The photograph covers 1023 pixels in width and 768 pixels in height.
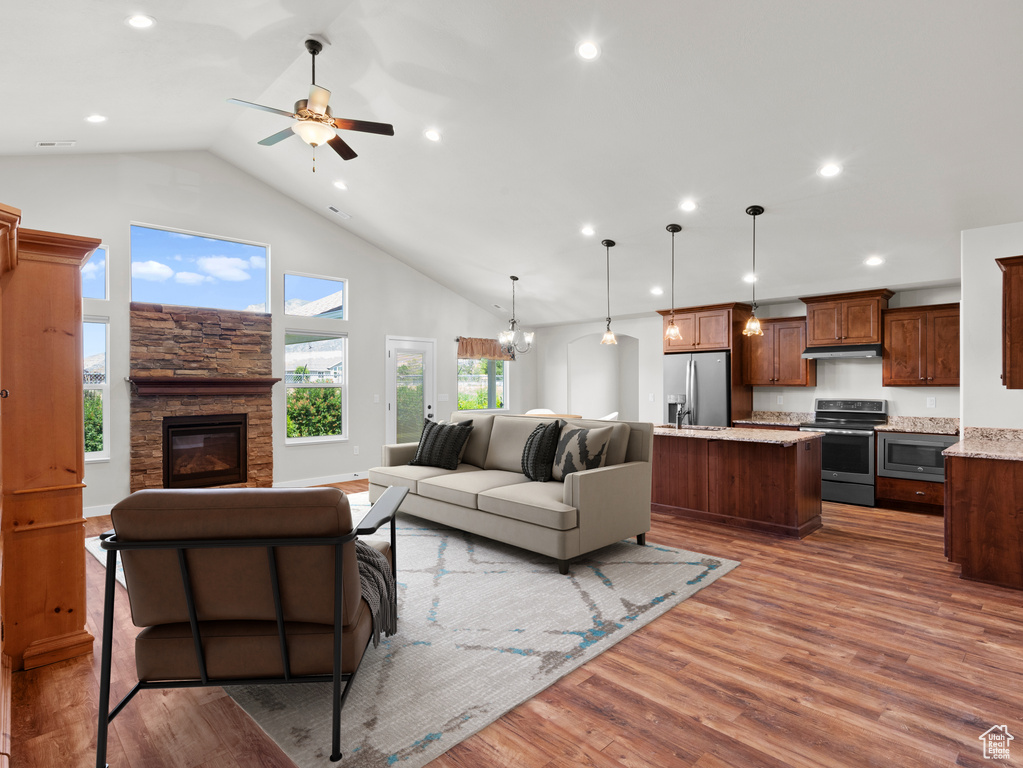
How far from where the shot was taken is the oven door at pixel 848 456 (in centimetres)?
553

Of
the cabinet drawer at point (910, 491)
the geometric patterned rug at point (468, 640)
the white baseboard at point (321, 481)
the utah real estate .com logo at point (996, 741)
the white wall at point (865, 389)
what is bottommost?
the utah real estate .com logo at point (996, 741)

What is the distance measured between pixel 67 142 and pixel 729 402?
7.03m

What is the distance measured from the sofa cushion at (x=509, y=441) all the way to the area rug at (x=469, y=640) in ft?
2.45

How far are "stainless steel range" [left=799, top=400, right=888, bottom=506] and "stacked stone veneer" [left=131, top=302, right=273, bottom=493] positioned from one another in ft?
19.4

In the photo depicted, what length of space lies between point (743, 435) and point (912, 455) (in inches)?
83.2

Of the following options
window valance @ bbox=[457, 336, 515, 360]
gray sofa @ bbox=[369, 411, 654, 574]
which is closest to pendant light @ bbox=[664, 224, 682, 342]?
gray sofa @ bbox=[369, 411, 654, 574]

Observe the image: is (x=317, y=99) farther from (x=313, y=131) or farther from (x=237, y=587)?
(x=237, y=587)

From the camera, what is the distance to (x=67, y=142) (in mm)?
4586

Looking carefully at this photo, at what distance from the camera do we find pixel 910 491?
5.30 meters

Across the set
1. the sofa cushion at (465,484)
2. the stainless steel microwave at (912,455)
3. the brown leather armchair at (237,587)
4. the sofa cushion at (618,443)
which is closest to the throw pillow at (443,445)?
the sofa cushion at (465,484)

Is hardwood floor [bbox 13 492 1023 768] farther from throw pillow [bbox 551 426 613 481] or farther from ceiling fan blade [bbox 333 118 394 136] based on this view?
ceiling fan blade [bbox 333 118 394 136]

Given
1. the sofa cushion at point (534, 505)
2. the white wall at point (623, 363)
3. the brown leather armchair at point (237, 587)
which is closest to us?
the brown leather armchair at point (237, 587)

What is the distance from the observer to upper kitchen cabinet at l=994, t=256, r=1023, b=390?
343cm

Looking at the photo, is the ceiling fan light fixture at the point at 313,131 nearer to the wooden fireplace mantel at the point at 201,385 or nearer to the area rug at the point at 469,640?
the area rug at the point at 469,640
